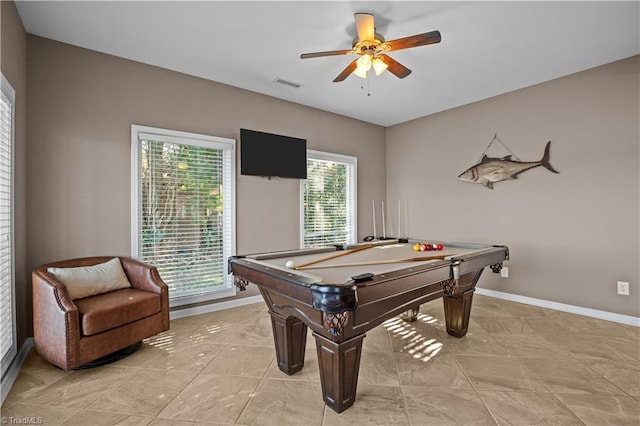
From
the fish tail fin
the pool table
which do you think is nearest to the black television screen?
the pool table

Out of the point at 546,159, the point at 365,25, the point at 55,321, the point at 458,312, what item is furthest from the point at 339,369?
the point at 546,159

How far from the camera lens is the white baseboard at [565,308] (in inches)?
124

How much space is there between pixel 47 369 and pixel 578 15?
4.89 meters

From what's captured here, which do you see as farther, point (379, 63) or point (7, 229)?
point (379, 63)

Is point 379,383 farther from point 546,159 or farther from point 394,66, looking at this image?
point 546,159

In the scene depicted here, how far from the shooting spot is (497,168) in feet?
13.5

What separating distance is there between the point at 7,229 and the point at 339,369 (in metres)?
2.53

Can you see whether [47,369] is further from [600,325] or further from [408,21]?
[600,325]

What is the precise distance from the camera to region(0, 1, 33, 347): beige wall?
88.6 inches

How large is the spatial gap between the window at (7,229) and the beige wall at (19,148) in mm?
101

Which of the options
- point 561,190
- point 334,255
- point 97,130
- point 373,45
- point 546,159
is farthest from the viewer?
point 546,159

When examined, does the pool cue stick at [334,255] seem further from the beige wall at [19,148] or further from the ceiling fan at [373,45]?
the beige wall at [19,148]

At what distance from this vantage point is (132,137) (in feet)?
10.3

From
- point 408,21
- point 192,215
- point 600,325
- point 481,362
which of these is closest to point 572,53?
point 408,21
